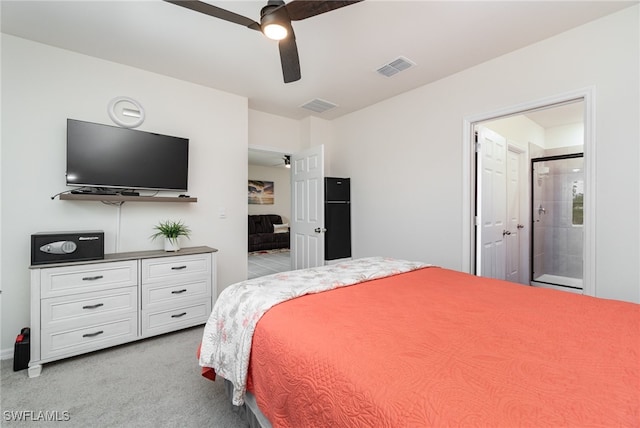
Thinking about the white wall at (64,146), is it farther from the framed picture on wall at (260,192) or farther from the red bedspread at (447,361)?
the framed picture on wall at (260,192)

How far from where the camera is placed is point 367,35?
2293 mm

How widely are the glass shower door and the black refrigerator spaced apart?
2.96 metres

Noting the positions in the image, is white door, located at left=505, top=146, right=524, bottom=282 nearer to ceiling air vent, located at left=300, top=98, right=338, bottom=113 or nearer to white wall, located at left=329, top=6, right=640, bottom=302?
white wall, located at left=329, top=6, right=640, bottom=302

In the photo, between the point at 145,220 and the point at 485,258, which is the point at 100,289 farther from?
the point at 485,258

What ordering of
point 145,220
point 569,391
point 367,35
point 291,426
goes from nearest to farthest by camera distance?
point 569,391 → point 291,426 → point 367,35 → point 145,220

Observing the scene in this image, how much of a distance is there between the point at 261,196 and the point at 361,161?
15.7 feet

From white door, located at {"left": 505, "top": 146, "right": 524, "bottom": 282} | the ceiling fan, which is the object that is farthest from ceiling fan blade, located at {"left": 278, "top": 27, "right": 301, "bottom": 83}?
white door, located at {"left": 505, "top": 146, "right": 524, "bottom": 282}

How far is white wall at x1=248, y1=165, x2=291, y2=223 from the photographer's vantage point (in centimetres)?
818

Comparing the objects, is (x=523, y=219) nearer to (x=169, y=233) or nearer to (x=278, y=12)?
(x=278, y=12)

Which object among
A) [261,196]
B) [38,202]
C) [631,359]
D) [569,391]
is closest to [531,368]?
[569,391]

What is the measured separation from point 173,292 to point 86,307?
2.09 ft

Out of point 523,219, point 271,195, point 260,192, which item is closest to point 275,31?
point 523,219

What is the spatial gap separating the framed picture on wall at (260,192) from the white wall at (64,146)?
179 inches

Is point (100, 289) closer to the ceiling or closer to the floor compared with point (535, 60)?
closer to the floor
